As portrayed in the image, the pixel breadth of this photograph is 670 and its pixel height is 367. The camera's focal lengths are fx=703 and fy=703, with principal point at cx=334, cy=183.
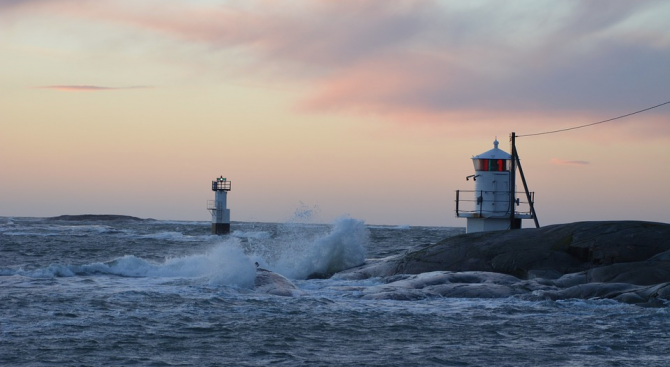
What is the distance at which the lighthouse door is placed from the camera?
84.0 ft

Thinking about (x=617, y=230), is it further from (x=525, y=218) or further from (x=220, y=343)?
(x=220, y=343)

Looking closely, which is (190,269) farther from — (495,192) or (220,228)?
(220,228)

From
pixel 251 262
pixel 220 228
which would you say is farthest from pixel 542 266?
pixel 220 228

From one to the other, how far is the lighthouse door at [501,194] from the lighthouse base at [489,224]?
0.37 metres

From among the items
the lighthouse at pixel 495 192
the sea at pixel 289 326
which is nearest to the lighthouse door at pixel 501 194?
the lighthouse at pixel 495 192

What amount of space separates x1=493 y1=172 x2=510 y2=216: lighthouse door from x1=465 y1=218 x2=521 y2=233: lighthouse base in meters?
0.37

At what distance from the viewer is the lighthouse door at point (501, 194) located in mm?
25609

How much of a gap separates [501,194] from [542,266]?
778cm

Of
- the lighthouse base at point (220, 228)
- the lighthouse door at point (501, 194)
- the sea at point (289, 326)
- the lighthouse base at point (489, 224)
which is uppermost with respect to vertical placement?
the lighthouse door at point (501, 194)

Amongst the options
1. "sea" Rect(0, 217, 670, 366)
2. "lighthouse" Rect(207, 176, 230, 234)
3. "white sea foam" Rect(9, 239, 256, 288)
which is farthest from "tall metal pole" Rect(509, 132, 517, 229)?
"lighthouse" Rect(207, 176, 230, 234)

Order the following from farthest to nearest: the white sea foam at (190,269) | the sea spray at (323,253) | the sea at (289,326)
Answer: the sea spray at (323,253) < the white sea foam at (190,269) < the sea at (289,326)

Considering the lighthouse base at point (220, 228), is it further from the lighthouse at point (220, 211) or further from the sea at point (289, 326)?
the sea at point (289, 326)

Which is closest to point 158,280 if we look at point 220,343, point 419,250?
point 419,250

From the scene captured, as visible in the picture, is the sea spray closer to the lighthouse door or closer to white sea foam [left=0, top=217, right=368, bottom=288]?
white sea foam [left=0, top=217, right=368, bottom=288]
